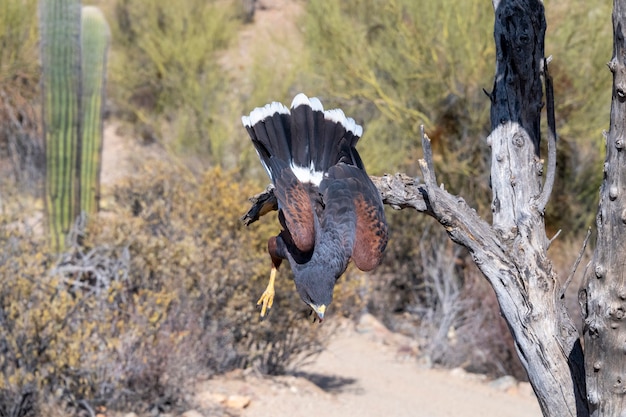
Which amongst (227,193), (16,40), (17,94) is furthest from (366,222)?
(16,40)

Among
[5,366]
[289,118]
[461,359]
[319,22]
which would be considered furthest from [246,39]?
[289,118]

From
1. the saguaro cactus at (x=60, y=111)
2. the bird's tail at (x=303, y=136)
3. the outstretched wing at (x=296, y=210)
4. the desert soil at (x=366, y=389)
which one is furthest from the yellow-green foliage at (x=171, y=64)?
the outstretched wing at (x=296, y=210)

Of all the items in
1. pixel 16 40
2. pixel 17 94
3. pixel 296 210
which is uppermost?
pixel 16 40

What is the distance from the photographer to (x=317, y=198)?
4.70 meters

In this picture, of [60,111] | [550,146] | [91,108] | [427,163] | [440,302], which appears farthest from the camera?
[440,302]

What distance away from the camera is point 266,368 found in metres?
8.60

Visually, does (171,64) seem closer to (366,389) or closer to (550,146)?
(366,389)

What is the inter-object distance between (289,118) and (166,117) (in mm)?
15082

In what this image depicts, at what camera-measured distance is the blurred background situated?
23.0 feet

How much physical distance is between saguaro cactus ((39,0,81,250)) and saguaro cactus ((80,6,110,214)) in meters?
0.36

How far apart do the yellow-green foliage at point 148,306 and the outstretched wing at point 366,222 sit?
283 centimetres

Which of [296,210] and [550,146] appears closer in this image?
[296,210]

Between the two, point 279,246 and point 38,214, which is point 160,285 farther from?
point 38,214

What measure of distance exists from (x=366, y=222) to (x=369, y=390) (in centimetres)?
493
